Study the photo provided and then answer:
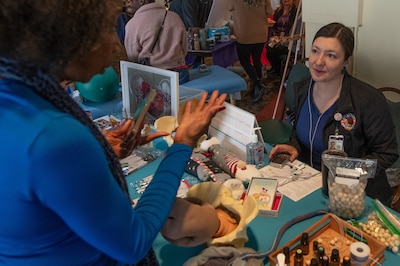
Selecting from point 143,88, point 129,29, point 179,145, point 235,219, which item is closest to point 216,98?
point 179,145

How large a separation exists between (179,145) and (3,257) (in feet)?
1.32

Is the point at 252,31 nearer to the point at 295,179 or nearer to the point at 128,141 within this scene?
the point at 295,179

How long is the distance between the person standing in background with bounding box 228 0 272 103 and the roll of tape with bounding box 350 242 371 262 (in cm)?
356

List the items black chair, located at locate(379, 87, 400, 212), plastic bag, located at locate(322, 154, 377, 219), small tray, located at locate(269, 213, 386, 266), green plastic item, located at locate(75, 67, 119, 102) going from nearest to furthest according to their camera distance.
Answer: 1. small tray, located at locate(269, 213, 386, 266)
2. plastic bag, located at locate(322, 154, 377, 219)
3. black chair, located at locate(379, 87, 400, 212)
4. green plastic item, located at locate(75, 67, 119, 102)

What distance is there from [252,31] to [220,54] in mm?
521

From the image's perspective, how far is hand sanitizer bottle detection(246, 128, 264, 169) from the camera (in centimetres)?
151

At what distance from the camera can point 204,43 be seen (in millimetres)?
3979

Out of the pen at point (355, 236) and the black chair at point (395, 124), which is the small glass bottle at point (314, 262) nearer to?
the pen at point (355, 236)

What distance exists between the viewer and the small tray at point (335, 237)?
1.03 m

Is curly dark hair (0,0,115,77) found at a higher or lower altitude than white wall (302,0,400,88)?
higher

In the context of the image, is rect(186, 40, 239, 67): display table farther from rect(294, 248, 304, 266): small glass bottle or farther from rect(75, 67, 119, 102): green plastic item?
rect(294, 248, 304, 266): small glass bottle

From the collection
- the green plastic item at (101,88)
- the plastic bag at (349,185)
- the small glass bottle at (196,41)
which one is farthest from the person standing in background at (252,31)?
the plastic bag at (349,185)

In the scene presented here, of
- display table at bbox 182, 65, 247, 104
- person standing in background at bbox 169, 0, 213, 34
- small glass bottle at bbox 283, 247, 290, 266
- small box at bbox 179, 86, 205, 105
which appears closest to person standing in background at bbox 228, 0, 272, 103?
person standing in background at bbox 169, 0, 213, 34

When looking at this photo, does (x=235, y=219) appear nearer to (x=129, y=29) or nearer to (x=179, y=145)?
(x=179, y=145)
